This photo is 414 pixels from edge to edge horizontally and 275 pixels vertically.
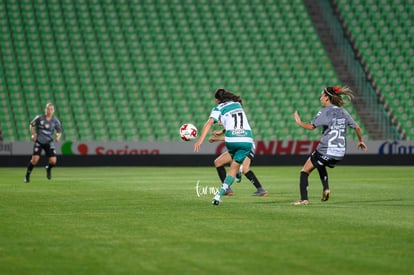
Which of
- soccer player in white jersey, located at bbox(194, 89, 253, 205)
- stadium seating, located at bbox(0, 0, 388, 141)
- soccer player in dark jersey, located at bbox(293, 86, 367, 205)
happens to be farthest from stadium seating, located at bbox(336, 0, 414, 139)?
soccer player in white jersey, located at bbox(194, 89, 253, 205)

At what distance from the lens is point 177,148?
3509cm

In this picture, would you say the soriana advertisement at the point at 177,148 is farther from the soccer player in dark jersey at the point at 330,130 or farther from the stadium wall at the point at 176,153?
the soccer player in dark jersey at the point at 330,130

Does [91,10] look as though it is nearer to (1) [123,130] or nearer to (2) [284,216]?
(1) [123,130]

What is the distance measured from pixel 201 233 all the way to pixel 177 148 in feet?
79.9

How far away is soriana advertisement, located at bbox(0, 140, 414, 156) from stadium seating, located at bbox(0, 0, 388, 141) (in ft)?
4.69

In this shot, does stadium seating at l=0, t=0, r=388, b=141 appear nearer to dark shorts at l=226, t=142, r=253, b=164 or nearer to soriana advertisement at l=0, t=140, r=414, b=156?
soriana advertisement at l=0, t=140, r=414, b=156

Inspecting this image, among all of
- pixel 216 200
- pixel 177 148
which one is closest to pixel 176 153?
pixel 177 148

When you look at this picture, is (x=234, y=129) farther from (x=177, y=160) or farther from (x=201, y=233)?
(x=177, y=160)

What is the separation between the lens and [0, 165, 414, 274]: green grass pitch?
821 centimetres

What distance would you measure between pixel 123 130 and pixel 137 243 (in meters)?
26.9

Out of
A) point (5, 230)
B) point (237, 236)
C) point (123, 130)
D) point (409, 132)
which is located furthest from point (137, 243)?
point (409, 132)

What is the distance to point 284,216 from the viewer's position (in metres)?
13.1

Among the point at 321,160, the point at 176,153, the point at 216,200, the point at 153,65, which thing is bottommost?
the point at 176,153

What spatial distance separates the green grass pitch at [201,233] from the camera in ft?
26.9
